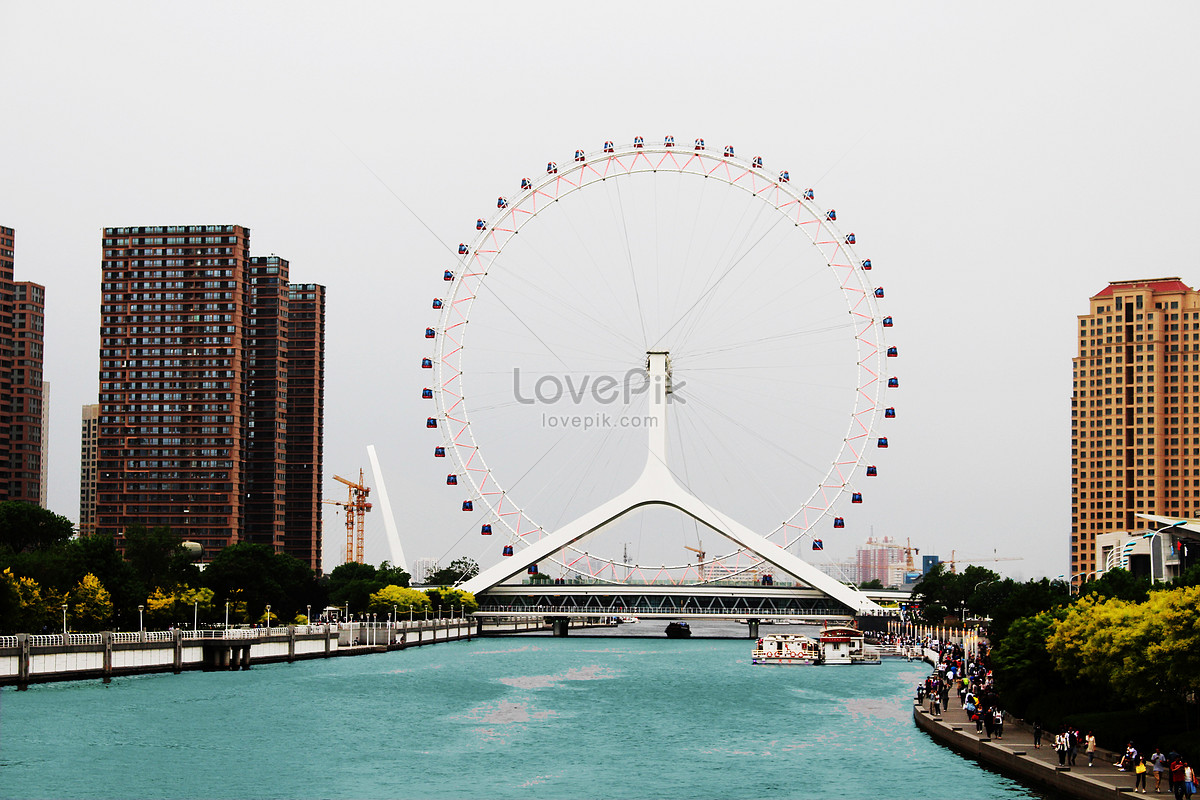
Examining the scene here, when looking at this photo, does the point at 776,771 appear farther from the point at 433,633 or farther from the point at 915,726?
the point at 433,633

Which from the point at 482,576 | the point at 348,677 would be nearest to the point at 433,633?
the point at 482,576

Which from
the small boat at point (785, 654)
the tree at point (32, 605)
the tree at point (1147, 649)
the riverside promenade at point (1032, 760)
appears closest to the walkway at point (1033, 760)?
the riverside promenade at point (1032, 760)

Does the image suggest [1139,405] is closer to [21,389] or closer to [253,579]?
[253,579]

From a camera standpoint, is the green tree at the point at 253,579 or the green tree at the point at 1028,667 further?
the green tree at the point at 253,579

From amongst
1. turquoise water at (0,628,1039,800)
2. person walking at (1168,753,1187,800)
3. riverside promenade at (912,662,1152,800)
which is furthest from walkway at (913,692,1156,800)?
person walking at (1168,753,1187,800)

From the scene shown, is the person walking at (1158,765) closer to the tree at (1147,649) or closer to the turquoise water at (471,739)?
the tree at (1147,649)

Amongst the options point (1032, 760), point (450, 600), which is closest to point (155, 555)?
point (450, 600)
